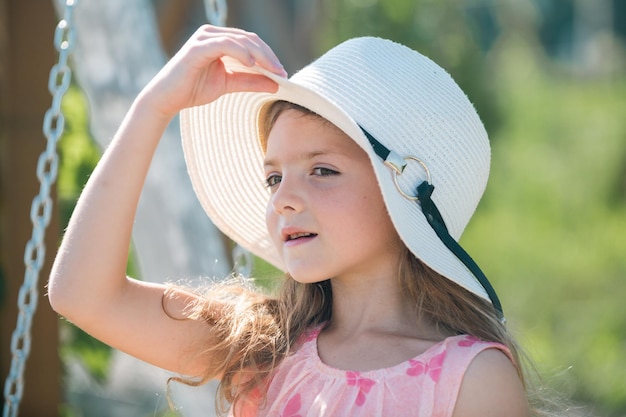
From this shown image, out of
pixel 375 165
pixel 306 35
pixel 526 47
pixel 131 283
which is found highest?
pixel 375 165

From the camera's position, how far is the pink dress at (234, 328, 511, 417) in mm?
1925

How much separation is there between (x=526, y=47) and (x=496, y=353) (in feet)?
45.3

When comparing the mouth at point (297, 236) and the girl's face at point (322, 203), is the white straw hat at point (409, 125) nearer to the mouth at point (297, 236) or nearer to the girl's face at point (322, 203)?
the girl's face at point (322, 203)

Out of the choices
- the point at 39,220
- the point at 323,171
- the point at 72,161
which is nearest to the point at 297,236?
the point at 323,171

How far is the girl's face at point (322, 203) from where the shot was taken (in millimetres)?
1984

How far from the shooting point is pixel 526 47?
15203mm

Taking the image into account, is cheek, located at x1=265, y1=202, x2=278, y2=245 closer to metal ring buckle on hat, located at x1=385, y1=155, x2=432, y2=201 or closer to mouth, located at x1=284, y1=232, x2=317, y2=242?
mouth, located at x1=284, y1=232, x2=317, y2=242

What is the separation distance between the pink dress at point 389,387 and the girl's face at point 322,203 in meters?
0.22

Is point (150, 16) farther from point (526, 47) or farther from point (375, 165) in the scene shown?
point (526, 47)

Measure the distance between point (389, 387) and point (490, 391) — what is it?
198mm

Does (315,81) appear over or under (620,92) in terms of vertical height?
over

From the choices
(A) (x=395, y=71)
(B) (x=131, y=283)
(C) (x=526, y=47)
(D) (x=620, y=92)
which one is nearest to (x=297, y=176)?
(A) (x=395, y=71)

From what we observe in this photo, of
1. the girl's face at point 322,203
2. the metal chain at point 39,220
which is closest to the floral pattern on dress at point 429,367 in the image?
the girl's face at point 322,203

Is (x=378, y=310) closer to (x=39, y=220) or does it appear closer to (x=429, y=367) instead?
(x=429, y=367)
